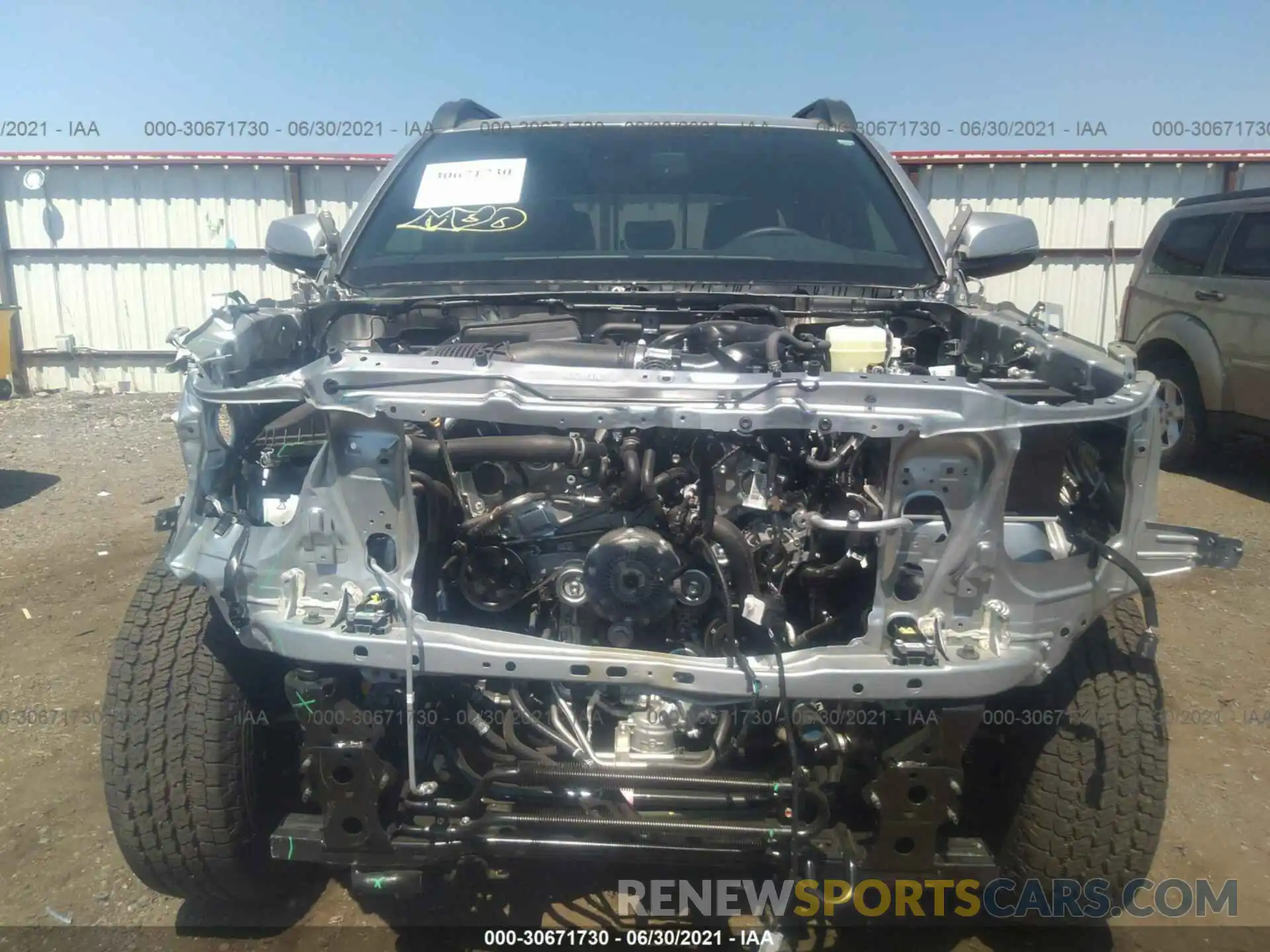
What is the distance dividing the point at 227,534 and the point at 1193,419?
653cm

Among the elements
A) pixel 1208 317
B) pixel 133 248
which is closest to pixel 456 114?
pixel 1208 317

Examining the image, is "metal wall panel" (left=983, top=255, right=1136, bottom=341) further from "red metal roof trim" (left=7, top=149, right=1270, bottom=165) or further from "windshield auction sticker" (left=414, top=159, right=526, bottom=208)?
"windshield auction sticker" (left=414, top=159, right=526, bottom=208)

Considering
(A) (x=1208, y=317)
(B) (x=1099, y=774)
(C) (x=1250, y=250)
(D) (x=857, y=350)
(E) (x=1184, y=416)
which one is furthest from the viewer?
(E) (x=1184, y=416)

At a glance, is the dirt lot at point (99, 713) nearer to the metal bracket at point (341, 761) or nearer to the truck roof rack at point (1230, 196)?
the metal bracket at point (341, 761)

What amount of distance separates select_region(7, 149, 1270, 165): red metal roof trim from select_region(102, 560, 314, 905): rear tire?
786 cm

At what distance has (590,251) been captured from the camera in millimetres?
2926

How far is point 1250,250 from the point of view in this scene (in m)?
5.97

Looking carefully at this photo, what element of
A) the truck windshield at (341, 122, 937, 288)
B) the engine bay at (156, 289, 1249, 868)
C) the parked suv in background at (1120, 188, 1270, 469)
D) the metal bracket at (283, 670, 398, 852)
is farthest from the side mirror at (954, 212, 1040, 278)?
the parked suv in background at (1120, 188, 1270, 469)

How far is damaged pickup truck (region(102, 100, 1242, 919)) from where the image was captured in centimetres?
169

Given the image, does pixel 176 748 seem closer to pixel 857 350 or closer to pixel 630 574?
pixel 630 574

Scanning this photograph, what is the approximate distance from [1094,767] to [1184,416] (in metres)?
5.40

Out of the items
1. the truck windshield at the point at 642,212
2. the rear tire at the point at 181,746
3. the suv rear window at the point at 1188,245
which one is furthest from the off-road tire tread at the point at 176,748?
the suv rear window at the point at 1188,245

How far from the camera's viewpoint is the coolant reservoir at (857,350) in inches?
89.2

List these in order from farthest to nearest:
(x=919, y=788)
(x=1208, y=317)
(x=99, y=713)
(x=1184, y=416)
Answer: (x=1184, y=416) < (x=1208, y=317) < (x=99, y=713) < (x=919, y=788)
